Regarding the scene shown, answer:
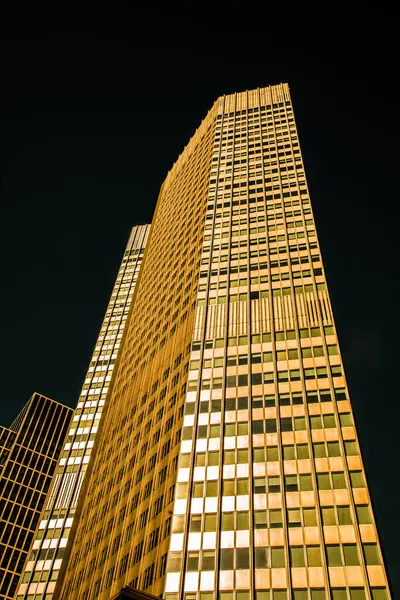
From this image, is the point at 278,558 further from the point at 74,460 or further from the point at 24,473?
the point at 24,473

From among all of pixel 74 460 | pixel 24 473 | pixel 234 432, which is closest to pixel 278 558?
pixel 234 432

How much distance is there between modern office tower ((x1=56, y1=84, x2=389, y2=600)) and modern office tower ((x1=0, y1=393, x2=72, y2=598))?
56103 millimetres

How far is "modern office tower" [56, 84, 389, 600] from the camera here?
43.8 metres

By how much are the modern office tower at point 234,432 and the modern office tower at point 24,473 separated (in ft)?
184

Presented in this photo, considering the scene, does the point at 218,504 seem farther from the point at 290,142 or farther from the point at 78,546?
the point at 290,142

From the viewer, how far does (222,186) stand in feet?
318

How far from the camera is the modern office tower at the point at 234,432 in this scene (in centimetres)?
4375

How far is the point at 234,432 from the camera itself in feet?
179

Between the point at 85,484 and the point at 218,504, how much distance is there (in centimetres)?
4052

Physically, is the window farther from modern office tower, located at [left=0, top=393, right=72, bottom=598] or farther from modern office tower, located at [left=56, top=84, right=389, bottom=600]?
modern office tower, located at [left=0, top=393, right=72, bottom=598]

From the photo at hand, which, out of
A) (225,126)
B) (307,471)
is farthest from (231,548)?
(225,126)

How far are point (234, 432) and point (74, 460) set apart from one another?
2149 inches

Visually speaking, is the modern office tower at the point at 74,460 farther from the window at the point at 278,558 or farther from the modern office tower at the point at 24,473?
the window at the point at 278,558

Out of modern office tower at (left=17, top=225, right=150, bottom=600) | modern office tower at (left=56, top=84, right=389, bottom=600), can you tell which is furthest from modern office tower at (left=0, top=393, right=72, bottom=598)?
modern office tower at (left=56, top=84, right=389, bottom=600)
